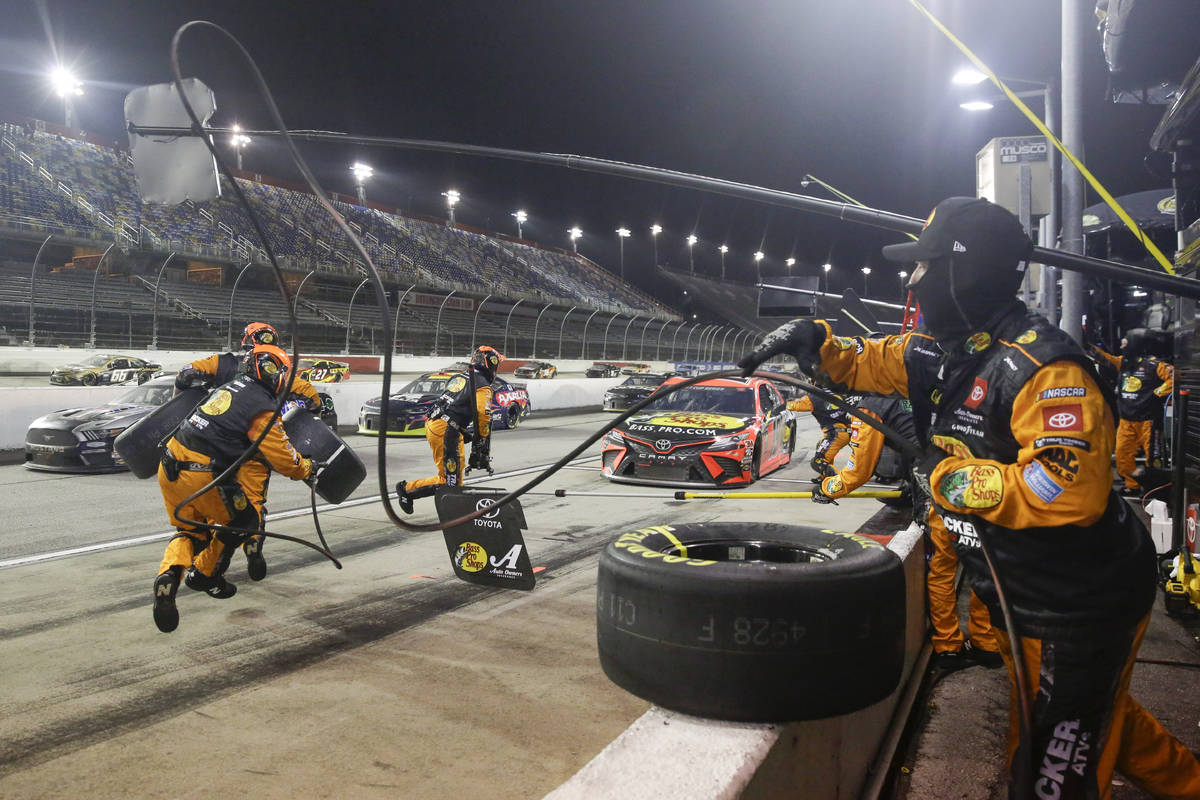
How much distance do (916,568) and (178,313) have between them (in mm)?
30835

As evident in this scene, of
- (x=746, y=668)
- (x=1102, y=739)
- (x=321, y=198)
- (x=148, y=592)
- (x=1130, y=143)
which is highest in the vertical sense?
(x=1130, y=143)

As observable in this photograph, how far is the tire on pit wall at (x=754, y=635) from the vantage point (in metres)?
1.77

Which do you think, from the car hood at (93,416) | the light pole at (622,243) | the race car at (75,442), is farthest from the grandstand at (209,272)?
the light pole at (622,243)

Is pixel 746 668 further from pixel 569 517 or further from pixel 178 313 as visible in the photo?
pixel 178 313

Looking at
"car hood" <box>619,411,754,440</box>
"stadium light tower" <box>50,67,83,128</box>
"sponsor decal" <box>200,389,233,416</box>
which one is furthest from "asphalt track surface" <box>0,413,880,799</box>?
"stadium light tower" <box>50,67,83,128</box>

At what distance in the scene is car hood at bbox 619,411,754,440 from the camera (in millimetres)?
9664

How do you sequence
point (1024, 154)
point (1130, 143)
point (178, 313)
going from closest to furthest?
point (1024, 154) → point (1130, 143) → point (178, 313)

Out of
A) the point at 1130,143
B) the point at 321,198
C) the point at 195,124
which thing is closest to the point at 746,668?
the point at 321,198

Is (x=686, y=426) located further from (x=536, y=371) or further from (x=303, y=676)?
(x=536, y=371)

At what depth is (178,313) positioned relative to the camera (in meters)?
29.0

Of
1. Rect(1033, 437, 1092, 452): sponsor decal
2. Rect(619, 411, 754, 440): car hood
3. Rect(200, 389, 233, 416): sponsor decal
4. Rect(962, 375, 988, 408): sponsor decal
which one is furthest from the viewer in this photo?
Rect(619, 411, 754, 440): car hood

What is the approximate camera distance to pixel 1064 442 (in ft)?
6.54

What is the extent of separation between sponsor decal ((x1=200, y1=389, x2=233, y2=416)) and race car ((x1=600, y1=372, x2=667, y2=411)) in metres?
18.6

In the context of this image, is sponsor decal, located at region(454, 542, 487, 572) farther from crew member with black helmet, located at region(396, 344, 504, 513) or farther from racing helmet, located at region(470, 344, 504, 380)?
racing helmet, located at region(470, 344, 504, 380)
